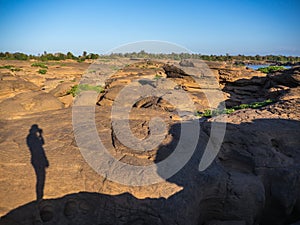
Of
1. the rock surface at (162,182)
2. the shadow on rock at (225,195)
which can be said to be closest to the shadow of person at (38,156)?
the rock surface at (162,182)

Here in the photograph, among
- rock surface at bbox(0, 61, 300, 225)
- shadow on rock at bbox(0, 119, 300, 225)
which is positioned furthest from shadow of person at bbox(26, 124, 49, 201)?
shadow on rock at bbox(0, 119, 300, 225)

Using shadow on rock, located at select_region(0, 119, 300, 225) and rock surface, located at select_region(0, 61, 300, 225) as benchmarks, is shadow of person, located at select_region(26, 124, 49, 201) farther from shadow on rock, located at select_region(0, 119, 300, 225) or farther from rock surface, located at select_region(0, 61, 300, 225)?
shadow on rock, located at select_region(0, 119, 300, 225)

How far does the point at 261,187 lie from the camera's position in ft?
13.2

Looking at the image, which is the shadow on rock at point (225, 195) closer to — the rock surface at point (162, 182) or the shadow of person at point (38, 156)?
the rock surface at point (162, 182)

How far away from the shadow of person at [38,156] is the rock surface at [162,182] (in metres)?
0.07

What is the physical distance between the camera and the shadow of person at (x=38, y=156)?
3035mm

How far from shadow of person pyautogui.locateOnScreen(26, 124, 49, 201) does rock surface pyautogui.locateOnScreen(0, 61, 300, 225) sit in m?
0.07

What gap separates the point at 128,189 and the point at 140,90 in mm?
8531

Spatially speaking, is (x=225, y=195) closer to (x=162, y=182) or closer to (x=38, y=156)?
(x=162, y=182)

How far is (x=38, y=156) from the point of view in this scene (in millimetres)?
3500

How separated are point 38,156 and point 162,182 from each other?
1956mm

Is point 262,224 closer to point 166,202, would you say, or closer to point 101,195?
point 166,202

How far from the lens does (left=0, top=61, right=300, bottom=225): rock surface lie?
9.57 feet

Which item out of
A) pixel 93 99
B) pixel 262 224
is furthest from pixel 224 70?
pixel 262 224
